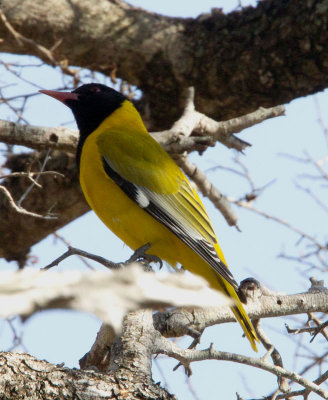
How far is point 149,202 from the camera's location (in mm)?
3900

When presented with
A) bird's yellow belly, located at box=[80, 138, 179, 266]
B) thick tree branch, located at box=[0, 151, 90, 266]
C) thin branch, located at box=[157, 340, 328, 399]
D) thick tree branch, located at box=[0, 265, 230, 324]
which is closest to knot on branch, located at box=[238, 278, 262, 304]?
bird's yellow belly, located at box=[80, 138, 179, 266]

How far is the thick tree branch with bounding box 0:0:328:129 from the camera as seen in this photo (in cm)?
504

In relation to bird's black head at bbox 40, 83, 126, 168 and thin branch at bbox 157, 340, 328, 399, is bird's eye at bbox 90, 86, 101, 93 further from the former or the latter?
thin branch at bbox 157, 340, 328, 399

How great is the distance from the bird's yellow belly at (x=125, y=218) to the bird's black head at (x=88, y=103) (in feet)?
3.18

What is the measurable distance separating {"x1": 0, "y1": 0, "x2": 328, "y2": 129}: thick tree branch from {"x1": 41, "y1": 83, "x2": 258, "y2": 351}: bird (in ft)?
3.41

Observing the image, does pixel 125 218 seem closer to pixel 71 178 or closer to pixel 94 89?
pixel 71 178

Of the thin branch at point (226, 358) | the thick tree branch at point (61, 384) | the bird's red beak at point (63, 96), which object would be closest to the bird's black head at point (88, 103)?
the bird's red beak at point (63, 96)

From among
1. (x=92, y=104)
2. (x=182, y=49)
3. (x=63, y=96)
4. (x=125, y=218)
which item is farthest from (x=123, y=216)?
(x=182, y=49)

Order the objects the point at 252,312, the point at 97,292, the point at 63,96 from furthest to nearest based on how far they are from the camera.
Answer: the point at 63,96 → the point at 252,312 → the point at 97,292

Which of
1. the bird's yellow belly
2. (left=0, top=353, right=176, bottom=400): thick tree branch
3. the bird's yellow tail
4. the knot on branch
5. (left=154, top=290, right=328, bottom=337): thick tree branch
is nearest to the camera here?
(left=0, top=353, right=176, bottom=400): thick tree branch

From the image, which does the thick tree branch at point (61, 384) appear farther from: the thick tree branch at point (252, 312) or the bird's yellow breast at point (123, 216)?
the bird's yellow breast at point (123, 216)

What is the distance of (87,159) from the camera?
4.09m

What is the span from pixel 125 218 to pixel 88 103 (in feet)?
4.90

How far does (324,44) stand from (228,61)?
0.87 metres
